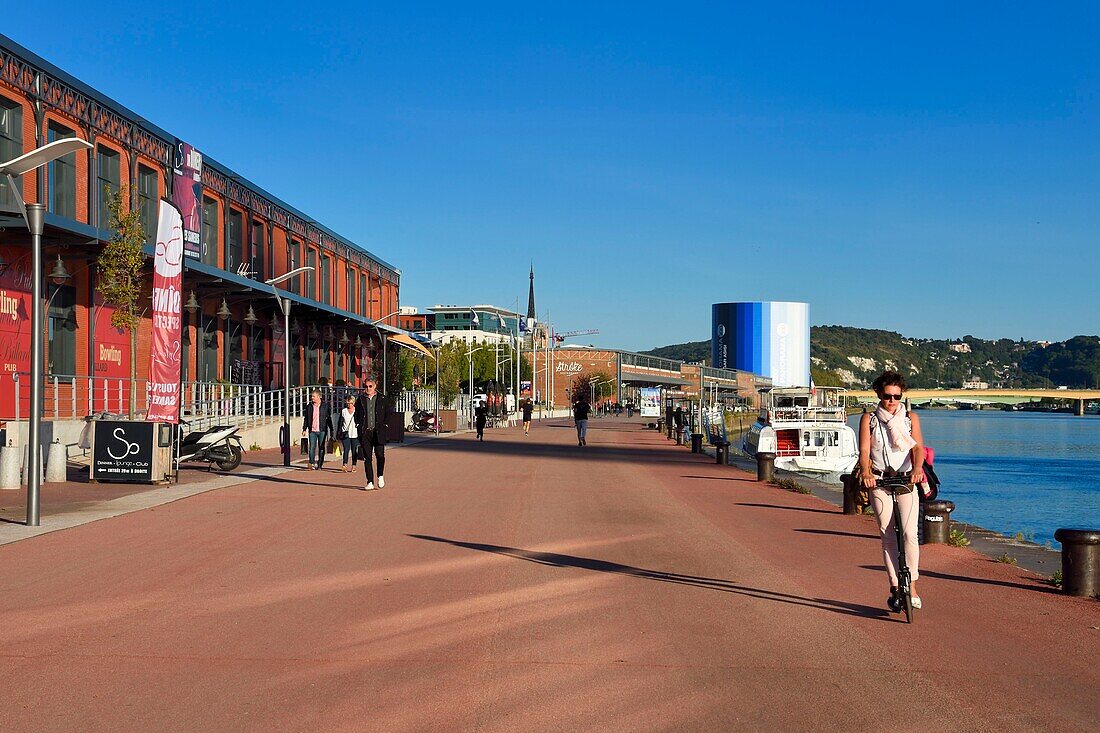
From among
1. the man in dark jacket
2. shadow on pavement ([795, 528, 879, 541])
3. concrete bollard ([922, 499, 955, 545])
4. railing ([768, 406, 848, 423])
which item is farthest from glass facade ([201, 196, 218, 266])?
concrete bollard ([922, 499, 955, 545])

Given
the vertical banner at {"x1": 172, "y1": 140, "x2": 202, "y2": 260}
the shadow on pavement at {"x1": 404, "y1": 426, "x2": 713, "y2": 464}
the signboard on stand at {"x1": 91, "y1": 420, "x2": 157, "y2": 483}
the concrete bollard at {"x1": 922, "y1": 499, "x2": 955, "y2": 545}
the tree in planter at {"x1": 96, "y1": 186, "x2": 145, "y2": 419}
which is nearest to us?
the concrete bollard at {"x1": 922, "y1": 499, "x2": 955, "y2": 545}

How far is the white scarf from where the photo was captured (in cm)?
881

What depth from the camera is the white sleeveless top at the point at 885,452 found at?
884cm

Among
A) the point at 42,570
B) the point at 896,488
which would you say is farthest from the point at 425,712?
the point at 42,570

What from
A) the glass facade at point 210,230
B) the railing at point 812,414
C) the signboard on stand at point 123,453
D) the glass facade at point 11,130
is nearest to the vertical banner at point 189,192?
the glass facade at point 210,230

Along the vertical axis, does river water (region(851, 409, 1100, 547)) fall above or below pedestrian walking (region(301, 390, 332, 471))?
below

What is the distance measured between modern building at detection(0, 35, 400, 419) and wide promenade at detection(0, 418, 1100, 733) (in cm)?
616

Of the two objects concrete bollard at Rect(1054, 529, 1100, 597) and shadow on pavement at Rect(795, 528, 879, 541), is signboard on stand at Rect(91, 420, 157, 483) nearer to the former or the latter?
shadow on pavement at Rect(795, 528, 879, 541)

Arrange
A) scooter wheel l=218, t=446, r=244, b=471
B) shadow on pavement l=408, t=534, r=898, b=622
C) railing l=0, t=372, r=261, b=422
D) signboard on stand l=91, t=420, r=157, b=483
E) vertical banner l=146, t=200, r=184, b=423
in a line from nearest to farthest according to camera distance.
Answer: shadow on pavement l=408, t=534, r=898, b=622 < signboard on stand l=91, t=420, r=157, b=483 < vertical banner l=146, t=200, r=184, b=423 < scooter wheel l=218, t=446, r=244, b=471 < railing l=0, t=372, r=261, b=422

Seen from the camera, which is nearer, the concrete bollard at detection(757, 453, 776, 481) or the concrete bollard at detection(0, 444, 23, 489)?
the concrete bollard at detection(0, 444, 23, 489)

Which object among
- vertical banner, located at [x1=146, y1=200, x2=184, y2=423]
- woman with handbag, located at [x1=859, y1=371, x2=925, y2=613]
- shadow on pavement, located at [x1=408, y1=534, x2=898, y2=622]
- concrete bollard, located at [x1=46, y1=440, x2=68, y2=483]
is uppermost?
vertical banner, located at [x1=146, y1=200, x2=184, y2=423]

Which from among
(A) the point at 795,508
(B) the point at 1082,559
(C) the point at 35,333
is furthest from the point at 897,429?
(A) the point at 795,508

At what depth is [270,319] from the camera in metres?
47.2

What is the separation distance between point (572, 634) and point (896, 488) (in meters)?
2.81
